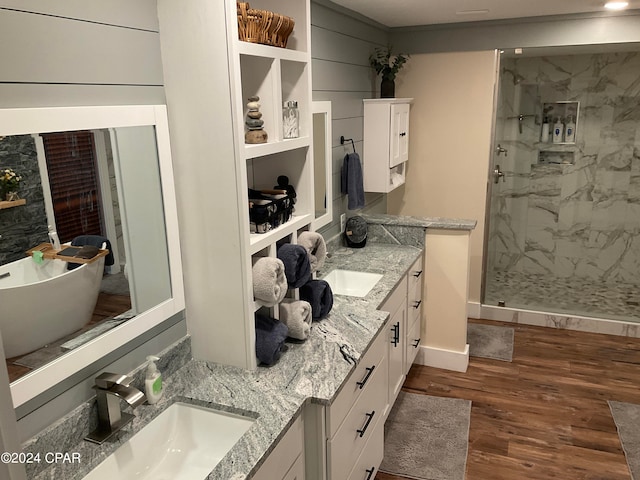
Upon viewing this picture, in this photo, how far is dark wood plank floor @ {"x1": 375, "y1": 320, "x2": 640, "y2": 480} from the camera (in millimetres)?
2643

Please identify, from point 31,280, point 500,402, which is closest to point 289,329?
point 31,280

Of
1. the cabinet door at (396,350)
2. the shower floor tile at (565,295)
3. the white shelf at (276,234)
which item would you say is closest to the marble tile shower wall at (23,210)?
the white shelf at (276,234)

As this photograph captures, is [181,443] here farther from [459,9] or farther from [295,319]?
[459,9]

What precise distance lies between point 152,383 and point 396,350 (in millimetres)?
1553

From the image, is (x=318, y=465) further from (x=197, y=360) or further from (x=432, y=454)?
(x=432, y=454)

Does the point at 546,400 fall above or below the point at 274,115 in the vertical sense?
below

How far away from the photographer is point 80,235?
4.62ft

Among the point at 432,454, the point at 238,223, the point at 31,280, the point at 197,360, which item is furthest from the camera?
the point at 432,454

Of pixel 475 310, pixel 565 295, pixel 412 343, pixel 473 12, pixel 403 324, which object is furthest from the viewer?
pixel 565 295

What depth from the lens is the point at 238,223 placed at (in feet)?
5.57

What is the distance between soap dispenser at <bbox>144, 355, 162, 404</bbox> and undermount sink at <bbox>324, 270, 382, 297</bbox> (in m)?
1.41

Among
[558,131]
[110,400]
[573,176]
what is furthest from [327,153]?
[573,176]

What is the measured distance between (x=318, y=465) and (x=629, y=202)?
4.13 meters

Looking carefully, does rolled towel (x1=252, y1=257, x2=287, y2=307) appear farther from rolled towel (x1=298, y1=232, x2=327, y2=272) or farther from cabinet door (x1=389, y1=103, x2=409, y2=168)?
cabinet door (x1=389, y1=103, x2=409, y2=168)
